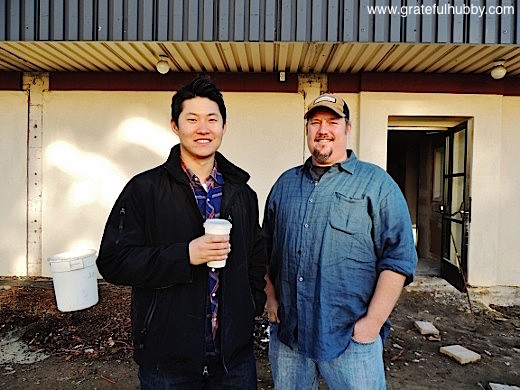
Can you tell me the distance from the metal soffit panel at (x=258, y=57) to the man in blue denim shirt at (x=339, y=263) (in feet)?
8.61

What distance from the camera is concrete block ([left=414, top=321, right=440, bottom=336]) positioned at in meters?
4.16

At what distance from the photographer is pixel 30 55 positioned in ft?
15.4

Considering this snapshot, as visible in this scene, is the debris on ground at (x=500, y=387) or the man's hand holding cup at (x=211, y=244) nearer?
the man's hand holding cup at (x=211, y=244)

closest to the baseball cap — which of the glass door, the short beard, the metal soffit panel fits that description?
the short beard

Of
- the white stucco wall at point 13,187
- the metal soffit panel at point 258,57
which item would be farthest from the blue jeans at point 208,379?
the white stucco wall at point 13,187

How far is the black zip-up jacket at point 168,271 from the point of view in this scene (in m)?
1.46

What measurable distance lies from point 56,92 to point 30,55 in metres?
0.77

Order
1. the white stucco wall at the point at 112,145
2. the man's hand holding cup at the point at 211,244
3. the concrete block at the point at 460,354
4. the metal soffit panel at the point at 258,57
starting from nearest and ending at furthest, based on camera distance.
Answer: the man's hand holding cup at the point at 211,244 → the concrete block at the point at 460,354 → the metal soffit panel at the point at 258,57 → the white stucco wall at the point at 112,145

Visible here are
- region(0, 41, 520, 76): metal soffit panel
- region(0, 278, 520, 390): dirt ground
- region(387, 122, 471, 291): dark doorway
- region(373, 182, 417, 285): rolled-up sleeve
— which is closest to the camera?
region(373, 182, 417, 285): rolled-up sleeve

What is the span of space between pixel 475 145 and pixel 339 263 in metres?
4.38

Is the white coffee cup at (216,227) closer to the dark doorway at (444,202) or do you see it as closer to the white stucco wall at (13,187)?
the dark doorway at (444,202)

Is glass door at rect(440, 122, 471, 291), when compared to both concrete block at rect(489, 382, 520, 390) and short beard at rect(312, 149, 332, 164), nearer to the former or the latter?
concrete block at rect(489, 382, 520, 390)

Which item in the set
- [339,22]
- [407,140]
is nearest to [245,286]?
[339,22]

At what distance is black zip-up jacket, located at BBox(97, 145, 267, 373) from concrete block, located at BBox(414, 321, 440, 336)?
3.16 metres
